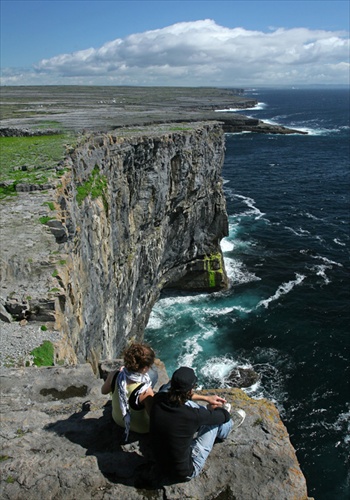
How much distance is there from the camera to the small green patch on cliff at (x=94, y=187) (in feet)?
65.6

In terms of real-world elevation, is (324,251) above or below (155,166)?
below

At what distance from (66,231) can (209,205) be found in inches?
1175

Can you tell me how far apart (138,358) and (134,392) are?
0.59m

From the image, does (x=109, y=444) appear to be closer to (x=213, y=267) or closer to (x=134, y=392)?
(x=134, y=392)

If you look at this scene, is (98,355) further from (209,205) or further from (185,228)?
(209,205)

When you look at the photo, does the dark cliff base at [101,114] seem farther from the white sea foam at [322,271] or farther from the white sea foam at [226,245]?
the white sea foam at [322,271]

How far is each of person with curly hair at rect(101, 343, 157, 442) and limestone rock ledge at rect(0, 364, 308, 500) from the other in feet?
1.18

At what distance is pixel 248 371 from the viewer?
31.8 metres

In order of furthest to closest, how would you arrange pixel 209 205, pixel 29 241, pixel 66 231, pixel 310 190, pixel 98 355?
pixel 310 190
pixel 209 205
pixel 98 355
pixel 66 231
pixel 29 241

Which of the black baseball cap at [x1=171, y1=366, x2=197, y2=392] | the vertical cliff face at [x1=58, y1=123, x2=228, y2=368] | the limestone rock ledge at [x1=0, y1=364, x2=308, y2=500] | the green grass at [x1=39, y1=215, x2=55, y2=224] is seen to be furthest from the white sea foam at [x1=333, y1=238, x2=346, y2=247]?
the black baseball cap at [x1=171, y1=366, x2=197, y2=392]

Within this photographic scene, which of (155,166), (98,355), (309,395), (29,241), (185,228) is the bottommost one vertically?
(309,395)

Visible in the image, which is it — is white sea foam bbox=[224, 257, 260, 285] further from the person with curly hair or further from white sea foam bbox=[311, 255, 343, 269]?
the person with curly hair

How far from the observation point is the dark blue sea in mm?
26859

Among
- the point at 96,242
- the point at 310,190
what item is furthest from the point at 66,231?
the point at 310,190
